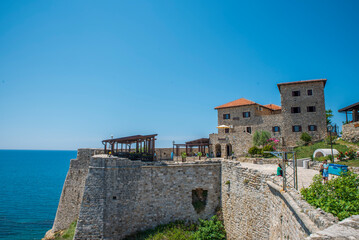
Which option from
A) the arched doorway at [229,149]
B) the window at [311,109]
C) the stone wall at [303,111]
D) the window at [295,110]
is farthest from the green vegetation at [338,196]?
the window at [311,109]

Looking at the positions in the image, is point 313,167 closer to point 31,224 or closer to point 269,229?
point 269,229

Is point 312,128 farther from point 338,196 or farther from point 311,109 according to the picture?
point 338,196

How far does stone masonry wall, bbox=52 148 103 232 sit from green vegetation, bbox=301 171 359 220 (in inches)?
856

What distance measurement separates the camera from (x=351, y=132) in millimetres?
29641

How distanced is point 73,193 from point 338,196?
23982mm

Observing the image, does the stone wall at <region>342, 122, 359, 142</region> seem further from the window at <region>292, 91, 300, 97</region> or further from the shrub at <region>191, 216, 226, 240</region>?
the shrub at <region>191, 216, 226, 240</region>

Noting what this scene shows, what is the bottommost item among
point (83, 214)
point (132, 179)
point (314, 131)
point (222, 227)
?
point (222, 227)

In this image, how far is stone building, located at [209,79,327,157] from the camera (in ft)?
121

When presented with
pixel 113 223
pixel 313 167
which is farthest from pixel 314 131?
pixel 113 223

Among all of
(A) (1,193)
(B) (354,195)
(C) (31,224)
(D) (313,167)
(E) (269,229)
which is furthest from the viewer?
(A) (1,193)

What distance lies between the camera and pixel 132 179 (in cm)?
1814

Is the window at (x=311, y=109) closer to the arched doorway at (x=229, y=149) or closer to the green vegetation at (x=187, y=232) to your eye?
the arched doorway at (x=229, y=149)

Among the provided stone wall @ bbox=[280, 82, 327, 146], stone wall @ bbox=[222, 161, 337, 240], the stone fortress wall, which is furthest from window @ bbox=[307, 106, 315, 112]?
stone wall @ bbox=[222, 161, 337, 240]

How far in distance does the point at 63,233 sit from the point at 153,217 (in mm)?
10364
